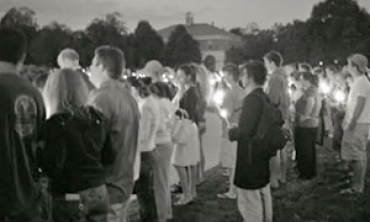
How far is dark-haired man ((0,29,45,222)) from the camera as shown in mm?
3576

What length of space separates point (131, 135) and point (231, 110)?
3.66 m

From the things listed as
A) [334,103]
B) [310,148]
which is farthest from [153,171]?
[334,103]

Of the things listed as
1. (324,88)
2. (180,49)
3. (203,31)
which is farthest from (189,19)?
(324,88)

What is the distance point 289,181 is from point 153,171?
4.20m

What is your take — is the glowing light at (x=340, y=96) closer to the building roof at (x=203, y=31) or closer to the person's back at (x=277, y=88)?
the person's back at (x=277, y=88)

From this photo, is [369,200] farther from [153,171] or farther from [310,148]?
[153,171]

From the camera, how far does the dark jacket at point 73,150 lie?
153 inches

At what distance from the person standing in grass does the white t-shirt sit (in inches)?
70.4

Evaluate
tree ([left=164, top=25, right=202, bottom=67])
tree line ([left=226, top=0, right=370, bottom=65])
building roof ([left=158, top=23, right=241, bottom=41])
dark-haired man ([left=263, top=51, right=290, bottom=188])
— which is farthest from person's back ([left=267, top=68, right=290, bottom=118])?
building roof ([left=158, top=23, right=241, bottom=41])

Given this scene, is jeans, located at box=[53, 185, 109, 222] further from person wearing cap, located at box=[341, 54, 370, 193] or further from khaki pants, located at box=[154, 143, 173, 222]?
person wearing cap, located at box=[341, 54, 370, 193]

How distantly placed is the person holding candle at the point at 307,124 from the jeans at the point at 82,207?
6.12 m

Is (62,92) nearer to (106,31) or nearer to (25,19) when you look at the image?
(25,19)

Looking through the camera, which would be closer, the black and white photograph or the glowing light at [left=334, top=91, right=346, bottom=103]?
the black and white photograph

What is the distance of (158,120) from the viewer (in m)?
6.41
